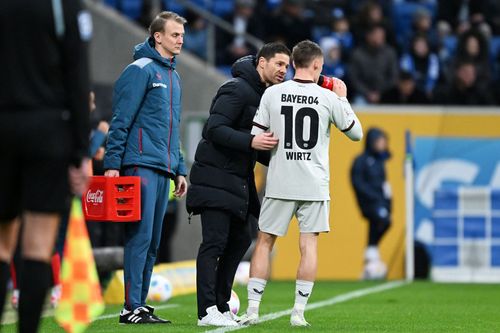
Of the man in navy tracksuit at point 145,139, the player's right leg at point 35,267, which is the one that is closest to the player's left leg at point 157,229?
the man in navy tracksuit at point 145,139

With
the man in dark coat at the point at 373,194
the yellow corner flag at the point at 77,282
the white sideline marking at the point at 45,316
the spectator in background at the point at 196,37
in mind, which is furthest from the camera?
the spectator in background at the point at 196,37

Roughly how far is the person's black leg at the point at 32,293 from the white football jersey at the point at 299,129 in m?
3.08

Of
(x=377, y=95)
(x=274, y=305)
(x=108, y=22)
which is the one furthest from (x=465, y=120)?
(x=274, y=305)

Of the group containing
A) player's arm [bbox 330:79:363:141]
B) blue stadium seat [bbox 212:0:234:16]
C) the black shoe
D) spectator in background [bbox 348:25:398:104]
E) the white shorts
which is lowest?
the black shoe

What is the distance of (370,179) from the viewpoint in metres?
17.2

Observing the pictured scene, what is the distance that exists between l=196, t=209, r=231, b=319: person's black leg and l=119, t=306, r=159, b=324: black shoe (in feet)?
1.31

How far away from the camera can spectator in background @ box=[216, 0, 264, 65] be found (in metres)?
18.4

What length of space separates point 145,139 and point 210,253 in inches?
35.6

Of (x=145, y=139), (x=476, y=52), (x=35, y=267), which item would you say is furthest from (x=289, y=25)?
(x=35, y=267)

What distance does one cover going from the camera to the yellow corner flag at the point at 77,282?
5965 mm

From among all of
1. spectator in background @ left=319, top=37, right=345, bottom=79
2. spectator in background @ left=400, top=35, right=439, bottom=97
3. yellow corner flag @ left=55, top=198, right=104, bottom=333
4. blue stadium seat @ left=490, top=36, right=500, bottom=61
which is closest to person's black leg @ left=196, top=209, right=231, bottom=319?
yellow corner flag @ left=55, top=198, right=104, bottom=333

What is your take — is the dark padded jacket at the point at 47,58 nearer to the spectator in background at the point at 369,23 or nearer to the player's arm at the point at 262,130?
the player's arm at the point at 262,130

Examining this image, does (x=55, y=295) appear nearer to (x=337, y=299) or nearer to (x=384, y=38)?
(x=337, y=299)

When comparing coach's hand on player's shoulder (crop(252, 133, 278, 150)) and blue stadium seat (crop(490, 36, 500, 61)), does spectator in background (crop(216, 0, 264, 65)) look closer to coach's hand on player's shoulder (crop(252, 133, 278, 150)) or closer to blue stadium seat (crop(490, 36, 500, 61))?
blue stadium seat (crop(490, 36, 500, 61))
